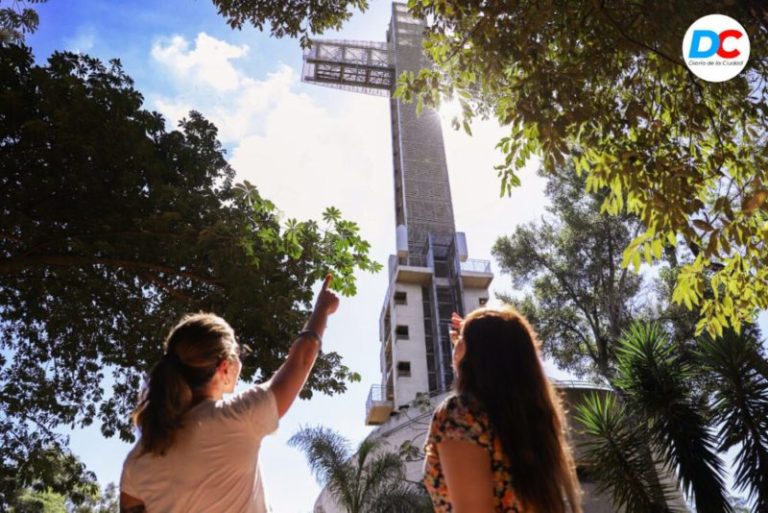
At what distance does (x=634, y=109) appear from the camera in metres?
3.38

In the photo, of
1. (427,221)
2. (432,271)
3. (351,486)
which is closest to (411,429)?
(351,486)

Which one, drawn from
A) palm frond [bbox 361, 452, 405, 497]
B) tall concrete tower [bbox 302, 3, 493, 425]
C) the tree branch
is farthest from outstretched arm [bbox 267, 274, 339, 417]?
tall concrete tower [bbox 302, 3, 493, 425]

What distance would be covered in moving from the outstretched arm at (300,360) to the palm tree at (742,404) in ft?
28.7

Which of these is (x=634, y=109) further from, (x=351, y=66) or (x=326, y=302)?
(x=351, y=66)

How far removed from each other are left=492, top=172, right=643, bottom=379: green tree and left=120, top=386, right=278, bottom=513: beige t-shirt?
1967 cm

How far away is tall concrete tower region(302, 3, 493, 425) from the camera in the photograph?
36.1 meters

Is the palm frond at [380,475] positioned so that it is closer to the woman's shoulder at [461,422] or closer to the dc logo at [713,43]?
the dc logo at [713,43]

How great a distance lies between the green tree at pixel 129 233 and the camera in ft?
21.7

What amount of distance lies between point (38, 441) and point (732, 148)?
10149mm

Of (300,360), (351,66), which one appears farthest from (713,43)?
(351,66)

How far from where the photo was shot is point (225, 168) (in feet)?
28.9

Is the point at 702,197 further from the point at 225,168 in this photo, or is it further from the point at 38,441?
the point at 38,441

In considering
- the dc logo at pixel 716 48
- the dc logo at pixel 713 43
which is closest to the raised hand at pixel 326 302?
the dc logo at pixel 716 48

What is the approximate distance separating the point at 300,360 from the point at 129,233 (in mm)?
5679
